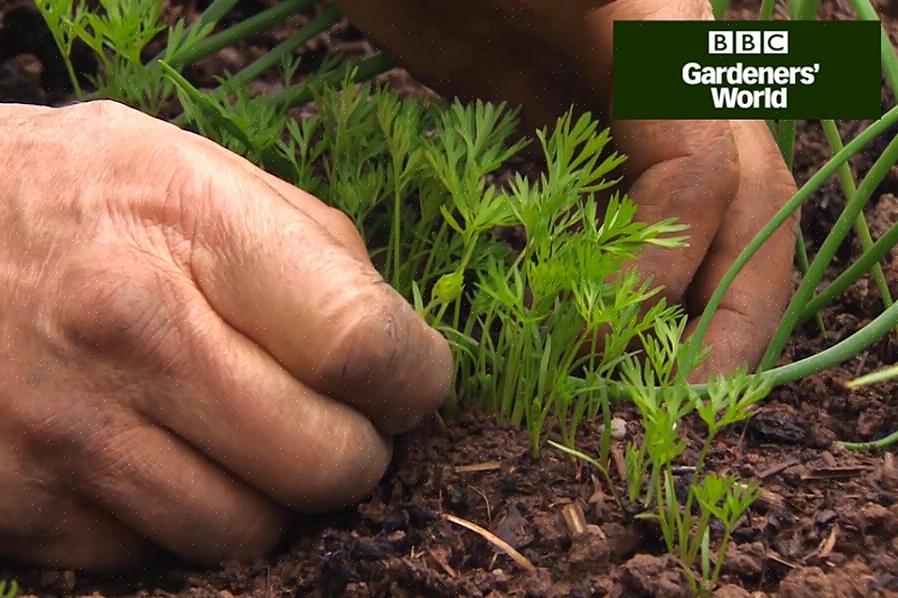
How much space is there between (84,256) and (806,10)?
845 mm

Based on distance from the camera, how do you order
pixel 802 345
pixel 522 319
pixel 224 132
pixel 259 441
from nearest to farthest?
pixel 259 441 < pixel 522 319 < pixel 224 132 < pixel 802 345

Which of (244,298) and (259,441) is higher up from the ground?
(244,298)

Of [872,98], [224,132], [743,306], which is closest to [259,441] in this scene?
[224,132]

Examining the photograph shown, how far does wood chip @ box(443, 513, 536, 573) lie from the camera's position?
101 cm

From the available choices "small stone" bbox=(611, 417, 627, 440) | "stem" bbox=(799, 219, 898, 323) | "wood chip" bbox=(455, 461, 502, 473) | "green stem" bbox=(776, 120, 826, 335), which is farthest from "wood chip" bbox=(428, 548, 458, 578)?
"green stem" bbox=(776, 120, 826, 335)

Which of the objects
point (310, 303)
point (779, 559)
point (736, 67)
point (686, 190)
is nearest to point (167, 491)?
point (310, 303)

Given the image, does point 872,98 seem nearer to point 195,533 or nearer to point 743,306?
point 743,306

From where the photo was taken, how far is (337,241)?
1.03 meters

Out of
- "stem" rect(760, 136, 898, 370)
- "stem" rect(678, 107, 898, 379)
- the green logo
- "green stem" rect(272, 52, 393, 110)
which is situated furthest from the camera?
"green stem" rect(272, 52, 393, 110)

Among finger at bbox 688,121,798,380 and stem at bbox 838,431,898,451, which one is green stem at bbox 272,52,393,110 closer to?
finger at bbox 688,121,798,380

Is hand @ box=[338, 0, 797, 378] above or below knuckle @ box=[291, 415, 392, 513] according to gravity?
above

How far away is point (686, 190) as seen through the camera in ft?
4.26

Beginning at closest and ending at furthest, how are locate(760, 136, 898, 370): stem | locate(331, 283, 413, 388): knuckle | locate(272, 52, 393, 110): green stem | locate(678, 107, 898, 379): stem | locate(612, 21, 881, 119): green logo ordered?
locate(331, 283, 413, 388): knuckle
locate(678, 107, 898, 379): stem
locate(760, 136, 898, 370): stem
locate(612, 21, 881, 119): green logo
locate(272, 52, 393, 110): green stem

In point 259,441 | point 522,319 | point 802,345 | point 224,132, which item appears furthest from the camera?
point 802,345
